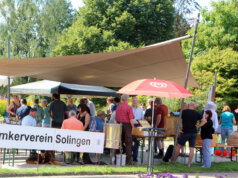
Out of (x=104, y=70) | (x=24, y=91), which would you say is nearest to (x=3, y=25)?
(x=24, y=91)

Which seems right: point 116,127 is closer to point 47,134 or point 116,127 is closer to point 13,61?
point 47,134

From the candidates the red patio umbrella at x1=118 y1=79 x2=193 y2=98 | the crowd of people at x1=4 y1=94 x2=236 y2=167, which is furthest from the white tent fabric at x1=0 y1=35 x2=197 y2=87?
the crowd of people at x1=4 y1=94 x2=236 y2=167

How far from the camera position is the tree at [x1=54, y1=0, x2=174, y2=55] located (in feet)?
107

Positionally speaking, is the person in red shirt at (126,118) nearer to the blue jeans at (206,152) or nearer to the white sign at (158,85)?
the white sign at (158,85)

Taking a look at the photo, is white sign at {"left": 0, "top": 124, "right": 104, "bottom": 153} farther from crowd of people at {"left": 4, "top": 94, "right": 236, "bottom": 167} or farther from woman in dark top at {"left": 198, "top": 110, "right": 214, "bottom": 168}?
woman in dark top at {"left": 198, "top": 110, "right": 214, "bottom": 168}

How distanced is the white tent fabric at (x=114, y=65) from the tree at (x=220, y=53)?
1082 centimetres

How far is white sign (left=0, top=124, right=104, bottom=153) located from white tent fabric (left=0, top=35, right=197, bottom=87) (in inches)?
66.1

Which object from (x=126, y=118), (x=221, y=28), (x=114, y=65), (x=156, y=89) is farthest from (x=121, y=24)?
(x=156, y=89)

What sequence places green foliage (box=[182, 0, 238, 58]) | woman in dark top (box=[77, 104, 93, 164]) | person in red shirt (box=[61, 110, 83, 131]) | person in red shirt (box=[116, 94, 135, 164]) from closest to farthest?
person in red shirt (box=[61, 110, 83, 131]) → person in red shirt (box=[116, 94, 135, 164]) → woman in dark top (box=[77, 104, 93, 164]) → green foliage (box=[182, 0, 238, 58])

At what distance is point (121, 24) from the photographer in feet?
106

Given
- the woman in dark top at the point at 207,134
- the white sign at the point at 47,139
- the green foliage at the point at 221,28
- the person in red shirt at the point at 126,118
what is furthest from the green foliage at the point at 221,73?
the white sign at the point at 47,139

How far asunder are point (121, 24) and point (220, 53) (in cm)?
991

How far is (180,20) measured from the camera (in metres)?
39.5

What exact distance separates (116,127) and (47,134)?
2142mm
